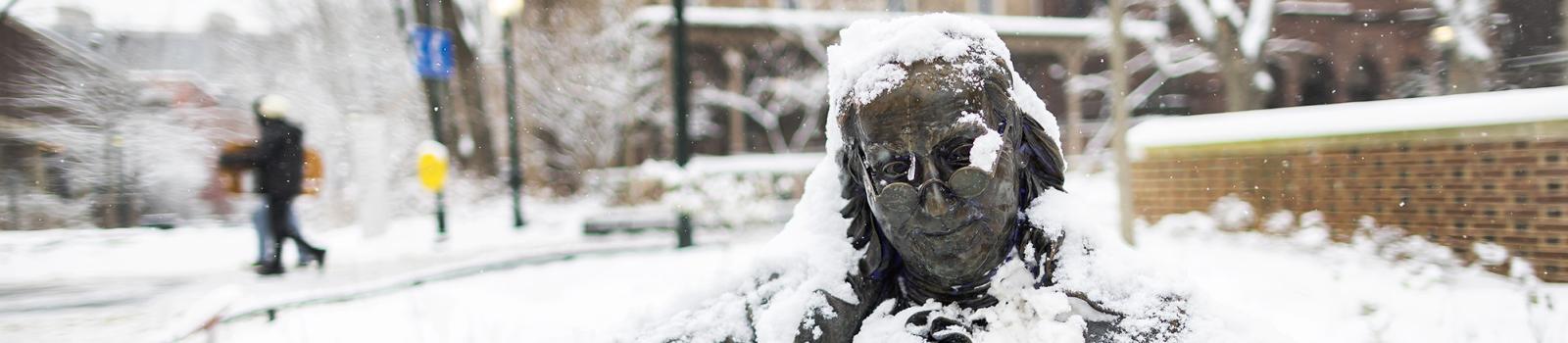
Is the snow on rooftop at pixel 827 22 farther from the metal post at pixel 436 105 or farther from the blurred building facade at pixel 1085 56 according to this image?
the metal post at pixel 436 105

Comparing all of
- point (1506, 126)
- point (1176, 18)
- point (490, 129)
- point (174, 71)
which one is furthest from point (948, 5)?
point (174, 71)

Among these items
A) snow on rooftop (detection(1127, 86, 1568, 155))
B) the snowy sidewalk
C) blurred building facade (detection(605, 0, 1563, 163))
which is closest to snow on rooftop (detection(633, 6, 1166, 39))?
blurred building facade (detection(605, 0, 1563, 163))

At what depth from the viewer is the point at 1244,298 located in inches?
184

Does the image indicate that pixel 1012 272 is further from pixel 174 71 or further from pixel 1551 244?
pixel 174 71

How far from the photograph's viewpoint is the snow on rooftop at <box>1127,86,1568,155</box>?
178 inches

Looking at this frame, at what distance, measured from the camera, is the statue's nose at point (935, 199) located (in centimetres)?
112

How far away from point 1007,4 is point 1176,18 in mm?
Result: 3858

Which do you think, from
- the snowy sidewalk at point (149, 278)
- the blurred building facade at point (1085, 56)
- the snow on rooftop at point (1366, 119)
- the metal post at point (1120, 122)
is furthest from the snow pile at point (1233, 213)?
the blurred building facade at point (1085, 56)

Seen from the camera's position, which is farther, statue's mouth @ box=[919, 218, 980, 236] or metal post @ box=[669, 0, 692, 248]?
metal post @ box=[669, 0, 692, 248]

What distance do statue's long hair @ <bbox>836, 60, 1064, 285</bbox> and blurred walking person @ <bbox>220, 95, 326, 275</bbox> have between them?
597cm

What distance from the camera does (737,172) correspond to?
38.2 feet

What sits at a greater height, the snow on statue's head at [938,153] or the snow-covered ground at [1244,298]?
the snow on statue's head at [938,153]

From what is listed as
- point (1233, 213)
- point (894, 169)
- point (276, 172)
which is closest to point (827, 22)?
point (1233, 213)

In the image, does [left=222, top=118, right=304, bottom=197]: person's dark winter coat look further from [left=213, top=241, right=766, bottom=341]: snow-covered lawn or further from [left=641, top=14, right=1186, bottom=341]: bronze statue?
[left=641, top=14, right=1186, bottom=341]: bronze statue
